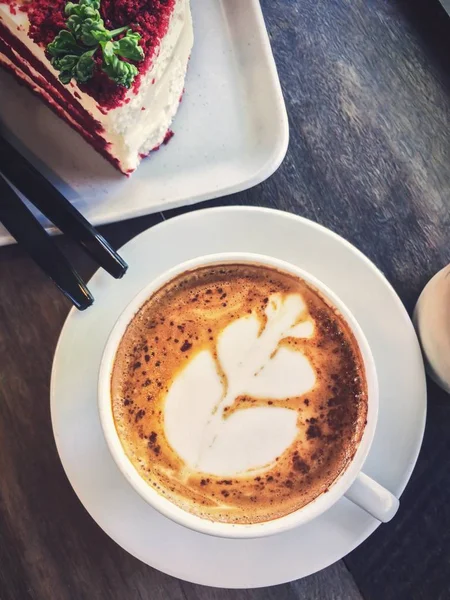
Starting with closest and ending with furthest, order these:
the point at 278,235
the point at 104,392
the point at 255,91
Result: the point at 104,392, the point at 278,235, the point at 255,91

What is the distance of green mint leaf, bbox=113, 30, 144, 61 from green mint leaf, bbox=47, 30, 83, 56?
0.20 feet

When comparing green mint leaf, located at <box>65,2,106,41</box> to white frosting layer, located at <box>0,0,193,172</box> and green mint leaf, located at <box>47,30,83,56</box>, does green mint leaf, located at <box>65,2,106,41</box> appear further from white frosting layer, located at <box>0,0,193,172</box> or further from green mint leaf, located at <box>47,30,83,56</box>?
white frosting layer, located at <box>0,0,193,172</box>

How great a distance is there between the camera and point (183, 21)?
3.77 feet

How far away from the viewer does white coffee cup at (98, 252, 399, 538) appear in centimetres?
96

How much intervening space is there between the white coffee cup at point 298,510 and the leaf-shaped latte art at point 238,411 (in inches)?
3.2

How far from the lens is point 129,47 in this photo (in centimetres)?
97

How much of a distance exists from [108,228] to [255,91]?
376mm

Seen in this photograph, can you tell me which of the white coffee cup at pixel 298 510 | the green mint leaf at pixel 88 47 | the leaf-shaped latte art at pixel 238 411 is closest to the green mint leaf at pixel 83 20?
the green mint leaf at pixel 88 47

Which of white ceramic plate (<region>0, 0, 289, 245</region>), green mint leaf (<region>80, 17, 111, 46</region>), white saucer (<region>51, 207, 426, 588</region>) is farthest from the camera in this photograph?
white ceramic plate (<region>0, 0, 289, 245</region>)

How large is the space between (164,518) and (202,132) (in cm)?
70

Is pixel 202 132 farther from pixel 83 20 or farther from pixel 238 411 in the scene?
pixel 238 411

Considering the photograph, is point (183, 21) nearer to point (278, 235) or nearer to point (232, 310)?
point (278, 235)

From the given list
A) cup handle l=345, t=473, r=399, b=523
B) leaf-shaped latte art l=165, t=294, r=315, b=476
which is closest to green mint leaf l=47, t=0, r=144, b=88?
leaf-shaped latte art l=165, t=294, r=315, b=476

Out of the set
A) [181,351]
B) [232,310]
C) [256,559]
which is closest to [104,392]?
[181,351]
